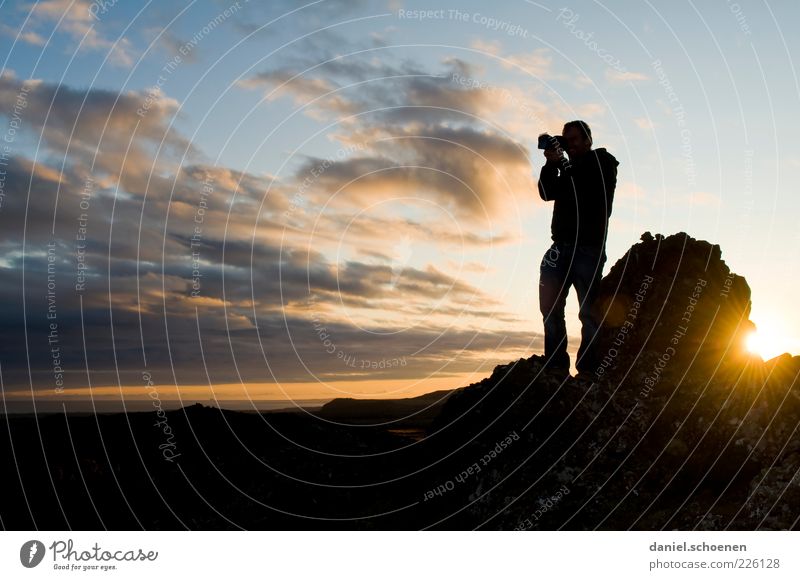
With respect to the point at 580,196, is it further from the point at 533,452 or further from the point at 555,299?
the point at 533,452

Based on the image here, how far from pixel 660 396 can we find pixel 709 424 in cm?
110

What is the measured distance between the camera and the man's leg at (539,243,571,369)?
15695 mm

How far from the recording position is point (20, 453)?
17703mm

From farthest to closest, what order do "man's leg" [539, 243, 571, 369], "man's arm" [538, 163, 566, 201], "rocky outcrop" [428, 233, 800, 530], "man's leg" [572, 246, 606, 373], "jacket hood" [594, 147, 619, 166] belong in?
1. "man's leg" [539, 243, 571, 369]
2. "jacket hood" [594, 147, 619, 166]
3. "man's leg" [572, 246, 606, 373]
4. "man's arm" [538, 163, 566, 201]
5. "rocky outcrop" [428, 233, 800, 530]

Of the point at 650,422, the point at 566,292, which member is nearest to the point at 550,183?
the point at 566,292

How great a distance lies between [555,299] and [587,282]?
755 mm

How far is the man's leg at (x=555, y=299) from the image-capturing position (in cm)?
1570

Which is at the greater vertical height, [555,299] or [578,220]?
[578,220]

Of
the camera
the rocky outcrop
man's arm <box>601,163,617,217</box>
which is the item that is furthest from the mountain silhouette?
the camera

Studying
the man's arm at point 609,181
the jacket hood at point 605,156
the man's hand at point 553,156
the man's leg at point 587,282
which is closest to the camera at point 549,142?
the man's hand at point 553,156

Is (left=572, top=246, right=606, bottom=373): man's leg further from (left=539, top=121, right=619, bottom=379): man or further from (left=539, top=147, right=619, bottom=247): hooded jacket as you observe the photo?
(left=539, top=147, right=619, bottom=247): hooded jacket

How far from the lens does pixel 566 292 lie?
1582cm
